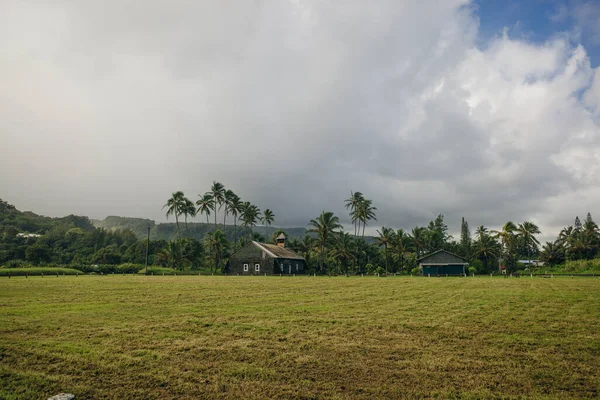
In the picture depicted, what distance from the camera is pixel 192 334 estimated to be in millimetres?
10969

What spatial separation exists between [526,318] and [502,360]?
20.7ft

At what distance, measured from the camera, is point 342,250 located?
2758 inches

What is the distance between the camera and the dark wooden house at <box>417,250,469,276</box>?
63.4 meters

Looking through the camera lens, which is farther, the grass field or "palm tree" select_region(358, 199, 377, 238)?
"palm tree" select_region(358, 199, 377, 238)

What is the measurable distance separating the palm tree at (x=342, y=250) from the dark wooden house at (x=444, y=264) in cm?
1394

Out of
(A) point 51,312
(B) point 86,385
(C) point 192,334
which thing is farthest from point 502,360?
(A) point 51,312

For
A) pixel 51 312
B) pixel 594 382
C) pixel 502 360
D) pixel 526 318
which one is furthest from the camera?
pixel 51 312

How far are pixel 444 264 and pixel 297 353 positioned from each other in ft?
198

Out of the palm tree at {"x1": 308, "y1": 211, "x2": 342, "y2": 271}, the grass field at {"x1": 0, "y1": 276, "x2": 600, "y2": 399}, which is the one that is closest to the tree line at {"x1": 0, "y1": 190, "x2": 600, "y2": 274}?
the palm tree at {"x1": 308, "y1": 211, "x2": 342, "y2": 271}

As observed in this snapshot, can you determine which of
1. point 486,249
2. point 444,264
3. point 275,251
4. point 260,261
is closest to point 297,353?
point 260,261

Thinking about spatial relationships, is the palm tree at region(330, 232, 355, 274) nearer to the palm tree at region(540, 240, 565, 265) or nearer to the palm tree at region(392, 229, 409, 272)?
the palm tree at region(392, 229, 409, 272)

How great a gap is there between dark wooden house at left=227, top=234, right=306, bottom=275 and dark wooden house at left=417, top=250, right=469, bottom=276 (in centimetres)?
2472

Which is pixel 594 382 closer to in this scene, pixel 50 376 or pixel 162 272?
pixel 50 376

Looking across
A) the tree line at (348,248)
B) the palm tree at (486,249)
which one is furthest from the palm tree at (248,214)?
the palm tree at (486,249)
